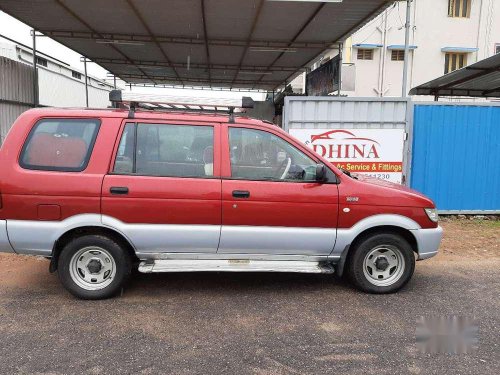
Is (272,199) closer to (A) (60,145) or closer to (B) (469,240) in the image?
(A) (60,145)

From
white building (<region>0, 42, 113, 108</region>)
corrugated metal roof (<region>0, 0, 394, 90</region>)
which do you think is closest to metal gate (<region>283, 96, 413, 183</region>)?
corrugated metal roof (<region>0, 0, 394, 90</region>)

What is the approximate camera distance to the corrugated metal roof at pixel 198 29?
871 cm

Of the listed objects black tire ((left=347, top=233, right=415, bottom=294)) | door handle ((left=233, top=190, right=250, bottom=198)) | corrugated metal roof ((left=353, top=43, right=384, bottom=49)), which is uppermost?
corrugated metal roof ((left=353, top=43, right=384, bottom=49))

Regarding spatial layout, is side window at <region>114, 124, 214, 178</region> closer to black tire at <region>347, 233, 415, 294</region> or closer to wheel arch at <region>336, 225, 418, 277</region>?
wheel arch at <region>336, 225, 418, 277</region>

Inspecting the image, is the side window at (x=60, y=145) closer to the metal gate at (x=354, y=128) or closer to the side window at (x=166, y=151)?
the side window at (x=166, y=151)

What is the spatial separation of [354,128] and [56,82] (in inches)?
572

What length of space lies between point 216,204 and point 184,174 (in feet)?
1.47

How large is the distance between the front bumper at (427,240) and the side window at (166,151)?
2329mm


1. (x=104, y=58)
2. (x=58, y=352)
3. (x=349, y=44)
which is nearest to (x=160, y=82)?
(x=104, y=58)

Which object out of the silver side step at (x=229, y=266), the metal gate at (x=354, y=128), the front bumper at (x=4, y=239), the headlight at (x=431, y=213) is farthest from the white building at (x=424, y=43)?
the front bumper at (x=4, y=239)

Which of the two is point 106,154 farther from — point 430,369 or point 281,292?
point 430,369

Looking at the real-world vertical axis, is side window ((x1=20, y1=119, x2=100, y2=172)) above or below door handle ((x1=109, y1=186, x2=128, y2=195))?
above

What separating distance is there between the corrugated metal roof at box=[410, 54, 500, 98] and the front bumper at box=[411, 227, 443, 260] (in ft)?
22.3

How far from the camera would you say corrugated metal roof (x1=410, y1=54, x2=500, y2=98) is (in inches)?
425
